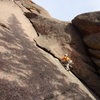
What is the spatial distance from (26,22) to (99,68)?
22.4 feet

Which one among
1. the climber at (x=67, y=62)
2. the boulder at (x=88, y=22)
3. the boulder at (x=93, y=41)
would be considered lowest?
the climber at (x=67, y=62)

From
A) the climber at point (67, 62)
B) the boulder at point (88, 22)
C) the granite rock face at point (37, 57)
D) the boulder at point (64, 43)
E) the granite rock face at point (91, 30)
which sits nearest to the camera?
the granite rock face at point (37, 57)

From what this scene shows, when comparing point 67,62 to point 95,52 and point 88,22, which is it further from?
point 88,22

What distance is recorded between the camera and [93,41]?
19.2 m

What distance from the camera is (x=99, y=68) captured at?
751 inches

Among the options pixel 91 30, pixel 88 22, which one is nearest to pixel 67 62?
pixel 91 30

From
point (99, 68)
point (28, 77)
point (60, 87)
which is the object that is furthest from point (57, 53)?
point (28, 77)

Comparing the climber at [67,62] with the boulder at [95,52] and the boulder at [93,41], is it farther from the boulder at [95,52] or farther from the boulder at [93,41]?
the boulder at [93,41]

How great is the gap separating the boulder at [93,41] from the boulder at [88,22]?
1.57 feet

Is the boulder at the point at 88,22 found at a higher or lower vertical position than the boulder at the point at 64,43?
higher

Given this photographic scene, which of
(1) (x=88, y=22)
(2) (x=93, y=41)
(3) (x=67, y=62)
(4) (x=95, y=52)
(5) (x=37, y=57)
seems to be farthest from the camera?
(1) (x=88, y=22)

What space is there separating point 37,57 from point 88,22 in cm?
681

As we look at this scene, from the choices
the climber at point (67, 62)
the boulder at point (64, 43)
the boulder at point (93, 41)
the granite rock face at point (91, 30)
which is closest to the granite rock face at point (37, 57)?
the boulder at point (64, 43)

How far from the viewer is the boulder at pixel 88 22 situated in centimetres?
1955
